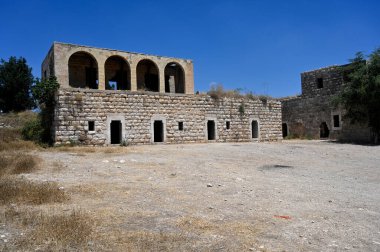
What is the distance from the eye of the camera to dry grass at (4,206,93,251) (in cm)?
376

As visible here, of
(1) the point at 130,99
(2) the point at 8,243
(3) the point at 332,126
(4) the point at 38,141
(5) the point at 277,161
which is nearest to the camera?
(2) the point at 8,243

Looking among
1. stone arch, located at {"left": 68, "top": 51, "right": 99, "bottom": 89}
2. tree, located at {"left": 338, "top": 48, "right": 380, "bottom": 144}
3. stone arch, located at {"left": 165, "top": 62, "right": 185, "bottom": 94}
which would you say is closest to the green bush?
stone arch, located at {"left": 68, "top": 51, "right": 99, "bottom": 89}

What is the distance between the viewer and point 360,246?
167 inches

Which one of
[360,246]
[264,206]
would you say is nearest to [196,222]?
[264,206]

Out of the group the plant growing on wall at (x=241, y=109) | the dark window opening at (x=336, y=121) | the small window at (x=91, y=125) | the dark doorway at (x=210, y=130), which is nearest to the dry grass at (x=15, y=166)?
the small window at (x=91, y=125)

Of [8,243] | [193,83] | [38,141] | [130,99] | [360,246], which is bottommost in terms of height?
[360,246]

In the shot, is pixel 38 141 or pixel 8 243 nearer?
pixel 8 243

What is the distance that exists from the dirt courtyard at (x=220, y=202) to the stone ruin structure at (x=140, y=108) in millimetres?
4579

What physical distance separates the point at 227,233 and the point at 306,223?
1.45 m

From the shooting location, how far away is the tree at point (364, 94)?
20469 millimetres

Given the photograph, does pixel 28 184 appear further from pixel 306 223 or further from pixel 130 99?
pixel 130 99

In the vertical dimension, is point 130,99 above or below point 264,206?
above

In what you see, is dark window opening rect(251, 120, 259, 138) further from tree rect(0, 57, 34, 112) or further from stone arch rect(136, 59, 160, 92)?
tree rect(0, 57, 34, 112)

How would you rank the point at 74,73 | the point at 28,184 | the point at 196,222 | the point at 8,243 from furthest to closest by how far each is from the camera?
1. the point at 74,73
2. the point at 28,184
3. the point at 196,222
4. the point at 8,243
